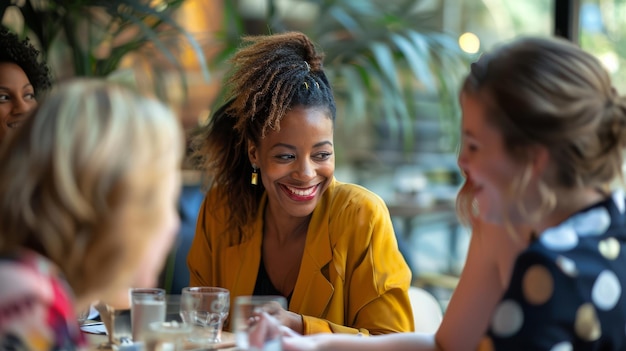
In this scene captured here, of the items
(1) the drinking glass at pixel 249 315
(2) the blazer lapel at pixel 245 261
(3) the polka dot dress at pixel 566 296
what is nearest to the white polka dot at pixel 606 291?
(3) the polka dot dress at pixel 566 296

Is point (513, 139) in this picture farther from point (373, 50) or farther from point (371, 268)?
point (373, 50)

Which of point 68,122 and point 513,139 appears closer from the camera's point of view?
point 68,122

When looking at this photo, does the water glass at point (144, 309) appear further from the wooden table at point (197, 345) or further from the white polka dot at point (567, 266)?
the white polka dot at point (567, 266)

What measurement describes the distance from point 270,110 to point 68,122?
100 cm

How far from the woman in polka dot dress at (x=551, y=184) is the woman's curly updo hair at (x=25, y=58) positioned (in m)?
1.59

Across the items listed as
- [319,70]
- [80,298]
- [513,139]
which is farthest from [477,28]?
[80,298]

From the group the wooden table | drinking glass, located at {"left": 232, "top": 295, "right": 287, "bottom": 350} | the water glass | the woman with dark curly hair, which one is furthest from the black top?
the woman with dark curly hair

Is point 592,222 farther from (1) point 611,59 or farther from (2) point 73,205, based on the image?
(1) point 611,59

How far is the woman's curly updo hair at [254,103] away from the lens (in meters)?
2.09

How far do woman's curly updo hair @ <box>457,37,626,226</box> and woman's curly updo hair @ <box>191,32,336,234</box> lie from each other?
2.65ft

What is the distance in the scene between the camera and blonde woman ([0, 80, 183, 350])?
1049 millimetres

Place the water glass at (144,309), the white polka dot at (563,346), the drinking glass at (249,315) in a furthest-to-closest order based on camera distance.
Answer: the water glass at (144,309)
the drinking glass at (249,315)
the white polka dot at (563,346)

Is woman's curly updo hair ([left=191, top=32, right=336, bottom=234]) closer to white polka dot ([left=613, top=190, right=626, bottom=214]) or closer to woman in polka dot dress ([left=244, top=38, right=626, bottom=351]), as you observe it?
woman in polka dot dress ([left=244, top=38, right=626, bottom=351])

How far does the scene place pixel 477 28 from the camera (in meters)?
5.13
